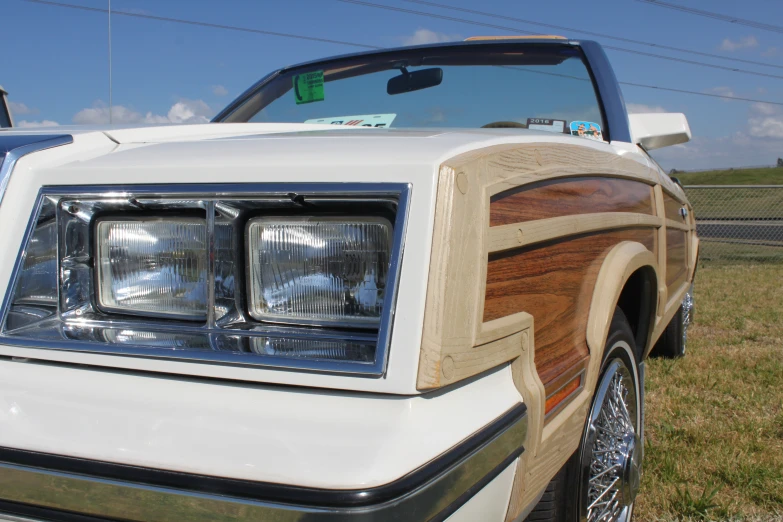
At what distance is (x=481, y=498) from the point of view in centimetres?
111

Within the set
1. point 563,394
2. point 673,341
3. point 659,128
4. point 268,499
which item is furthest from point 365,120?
point 673,341

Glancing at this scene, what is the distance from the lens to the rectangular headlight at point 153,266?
1.32 metres

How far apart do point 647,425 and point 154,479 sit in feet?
8.45

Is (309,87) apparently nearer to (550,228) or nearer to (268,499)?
(550,228)

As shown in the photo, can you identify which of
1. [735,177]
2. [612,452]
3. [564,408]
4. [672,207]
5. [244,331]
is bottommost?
[612,452]

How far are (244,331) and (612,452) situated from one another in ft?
3.86

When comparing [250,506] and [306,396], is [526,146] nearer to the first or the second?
[306,396]

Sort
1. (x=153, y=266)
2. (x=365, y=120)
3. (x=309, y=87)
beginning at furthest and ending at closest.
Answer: (x=309, y=87) < (x=365, y=120) < (x=153, y=266)

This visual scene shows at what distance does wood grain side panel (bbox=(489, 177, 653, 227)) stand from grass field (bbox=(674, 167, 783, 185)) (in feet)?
114

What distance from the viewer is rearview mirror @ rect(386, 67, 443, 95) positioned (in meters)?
2.66

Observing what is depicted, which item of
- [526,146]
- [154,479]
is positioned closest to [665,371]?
[526,146]

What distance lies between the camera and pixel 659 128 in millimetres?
2598

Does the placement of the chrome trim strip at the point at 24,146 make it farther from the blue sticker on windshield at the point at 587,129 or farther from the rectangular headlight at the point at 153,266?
the blue sticker on windshield at the point at 587,129

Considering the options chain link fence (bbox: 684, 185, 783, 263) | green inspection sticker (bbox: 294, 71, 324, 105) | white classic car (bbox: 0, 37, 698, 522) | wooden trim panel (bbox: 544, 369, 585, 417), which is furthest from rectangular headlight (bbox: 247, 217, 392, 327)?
chain link fence (bbox: 684, 185, 783, 263)
